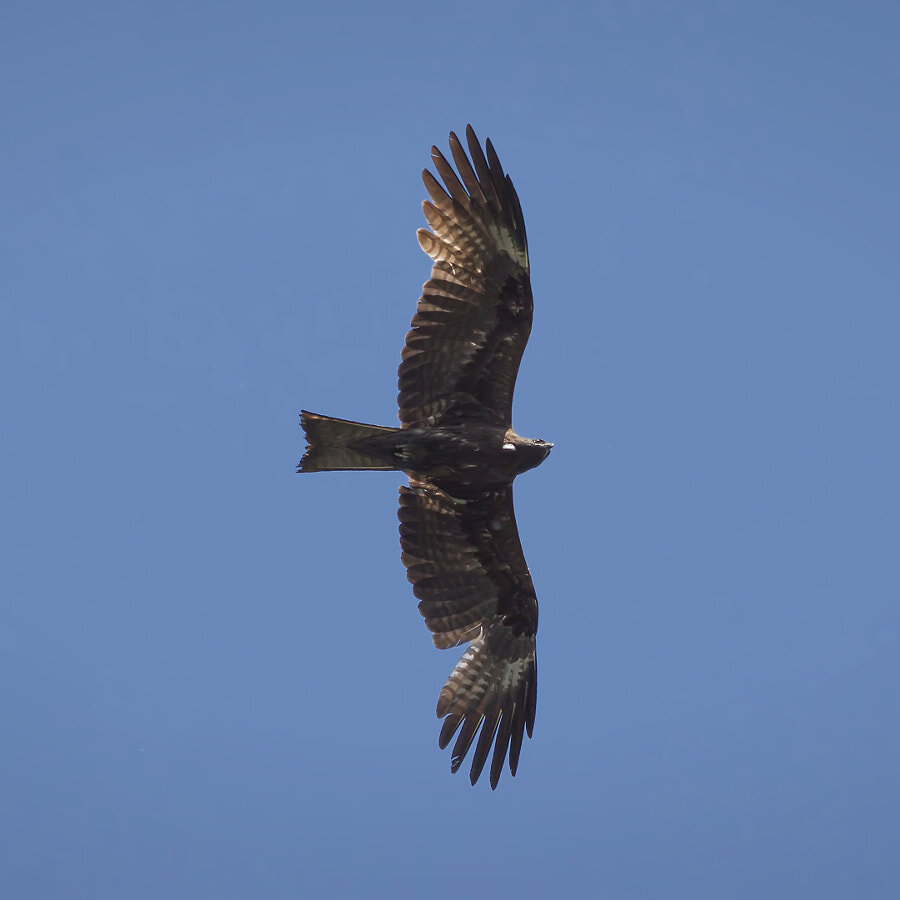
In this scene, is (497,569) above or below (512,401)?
below

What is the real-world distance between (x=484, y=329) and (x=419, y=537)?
217 centimetres

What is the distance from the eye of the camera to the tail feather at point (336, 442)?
1001cm

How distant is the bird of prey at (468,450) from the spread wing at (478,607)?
0.04ft

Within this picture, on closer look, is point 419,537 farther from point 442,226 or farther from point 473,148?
point 473,148

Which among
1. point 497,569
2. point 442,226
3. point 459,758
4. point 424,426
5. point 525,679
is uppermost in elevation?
point 442,226

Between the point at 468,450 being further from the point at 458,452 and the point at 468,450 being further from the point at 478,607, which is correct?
the point at 478,607

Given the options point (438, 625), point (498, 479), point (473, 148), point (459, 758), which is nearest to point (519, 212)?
point (473, 148)

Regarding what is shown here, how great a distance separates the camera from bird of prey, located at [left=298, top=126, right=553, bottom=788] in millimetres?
10211

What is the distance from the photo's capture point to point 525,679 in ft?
37.2

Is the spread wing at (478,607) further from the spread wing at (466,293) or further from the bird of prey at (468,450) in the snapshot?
the spread wing at (466,293)

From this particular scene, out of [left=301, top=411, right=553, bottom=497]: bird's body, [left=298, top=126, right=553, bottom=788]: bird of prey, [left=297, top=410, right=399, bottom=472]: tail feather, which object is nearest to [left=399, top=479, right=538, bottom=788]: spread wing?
[left=298, top=126, right=553, bottom=788]: bird of prey

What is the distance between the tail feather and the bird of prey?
0.01 metres

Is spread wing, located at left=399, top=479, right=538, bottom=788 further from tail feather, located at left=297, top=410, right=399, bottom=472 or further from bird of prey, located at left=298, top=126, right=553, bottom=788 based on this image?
tail feather, located at left=297, top=410, right=399, bottom=472

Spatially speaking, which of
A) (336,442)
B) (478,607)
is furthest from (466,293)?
(478,607)
